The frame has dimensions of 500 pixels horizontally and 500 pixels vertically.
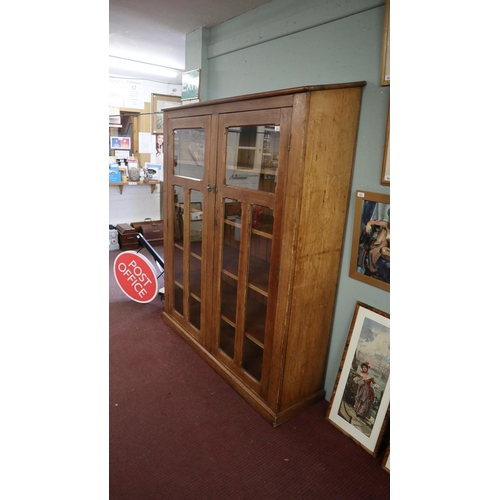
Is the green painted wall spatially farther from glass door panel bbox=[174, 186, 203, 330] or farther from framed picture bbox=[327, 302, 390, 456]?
glass door panel bbox=[174, 186, 203, 330]

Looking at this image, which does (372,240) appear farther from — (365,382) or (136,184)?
(136,184)

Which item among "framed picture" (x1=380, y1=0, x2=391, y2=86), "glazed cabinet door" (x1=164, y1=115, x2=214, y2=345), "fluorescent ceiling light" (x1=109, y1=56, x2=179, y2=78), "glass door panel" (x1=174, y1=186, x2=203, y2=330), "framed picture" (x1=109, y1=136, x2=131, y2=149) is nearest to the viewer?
"framed picture" (x1=380, y1=0, x2=391, y2=86)

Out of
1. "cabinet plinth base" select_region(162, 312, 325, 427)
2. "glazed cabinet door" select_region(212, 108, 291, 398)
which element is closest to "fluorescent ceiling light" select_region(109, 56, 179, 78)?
"glazed cabinet door" select_region(212, 108, 291, 398)

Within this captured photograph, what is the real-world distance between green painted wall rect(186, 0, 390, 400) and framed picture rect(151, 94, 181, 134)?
10.4 ft

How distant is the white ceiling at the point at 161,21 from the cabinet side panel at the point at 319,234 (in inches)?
43.1

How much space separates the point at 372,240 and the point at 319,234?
0.30 meters

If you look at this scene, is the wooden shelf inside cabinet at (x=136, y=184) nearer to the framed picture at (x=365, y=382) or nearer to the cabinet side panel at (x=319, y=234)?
the cabinet side panel at (x=319, y=234)

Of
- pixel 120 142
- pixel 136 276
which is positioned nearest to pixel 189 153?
pixel 136 276

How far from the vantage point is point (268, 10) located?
2.37 metres

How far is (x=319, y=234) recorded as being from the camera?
203 centimetres

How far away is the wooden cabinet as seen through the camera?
6.15 ft

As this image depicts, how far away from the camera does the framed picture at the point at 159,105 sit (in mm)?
5703
